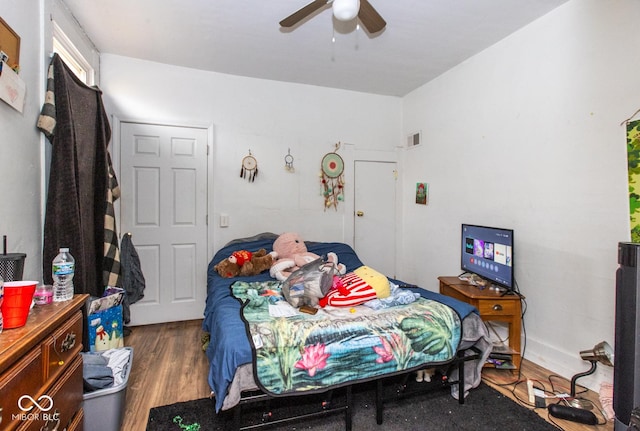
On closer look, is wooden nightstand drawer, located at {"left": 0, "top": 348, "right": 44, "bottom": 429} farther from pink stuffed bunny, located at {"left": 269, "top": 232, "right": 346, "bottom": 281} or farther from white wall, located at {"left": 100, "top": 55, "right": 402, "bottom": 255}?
white wall, located at {"left": 100, "top": 55, "right": 402, "bottom": 255}

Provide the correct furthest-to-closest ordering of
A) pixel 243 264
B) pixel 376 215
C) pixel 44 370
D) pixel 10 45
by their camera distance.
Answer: pixel 376 215 < pixel 243 264 < pixel 10 45 < pixel 44 370

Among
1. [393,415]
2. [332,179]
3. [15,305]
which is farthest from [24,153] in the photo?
[332,179]

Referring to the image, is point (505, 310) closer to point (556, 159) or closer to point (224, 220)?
point (556, 159)

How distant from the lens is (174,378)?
7.29ft

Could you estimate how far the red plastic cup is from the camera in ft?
3.26

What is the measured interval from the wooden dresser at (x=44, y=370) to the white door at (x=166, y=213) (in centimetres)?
194

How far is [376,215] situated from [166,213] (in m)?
2.45

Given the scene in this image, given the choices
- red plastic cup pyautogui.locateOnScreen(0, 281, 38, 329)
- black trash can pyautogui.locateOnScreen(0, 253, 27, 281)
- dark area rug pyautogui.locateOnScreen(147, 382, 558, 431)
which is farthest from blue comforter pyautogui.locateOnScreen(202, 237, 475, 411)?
black trash can pyautogui.locateOnScreen(0, 253, 27, 281)

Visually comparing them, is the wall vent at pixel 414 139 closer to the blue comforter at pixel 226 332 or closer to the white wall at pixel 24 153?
the blue comforter at pixel 226 332

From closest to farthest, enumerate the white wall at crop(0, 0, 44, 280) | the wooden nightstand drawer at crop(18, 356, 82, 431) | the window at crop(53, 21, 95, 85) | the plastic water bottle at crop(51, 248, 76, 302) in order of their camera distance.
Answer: the wooden nightstand drawer at crop(18, 356, 82, 431)
the plastic water bottle at crop(51, 248, 76, 302)
the white wall at crop(0, 0, 44, 280)
the window at crop(53, 21, 95, 85)

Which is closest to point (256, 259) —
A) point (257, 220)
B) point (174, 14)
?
point (257, 220)

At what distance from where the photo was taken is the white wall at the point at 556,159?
1978 mm

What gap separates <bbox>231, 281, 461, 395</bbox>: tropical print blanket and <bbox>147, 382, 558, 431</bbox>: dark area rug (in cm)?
33

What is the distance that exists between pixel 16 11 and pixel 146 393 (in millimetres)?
2300
